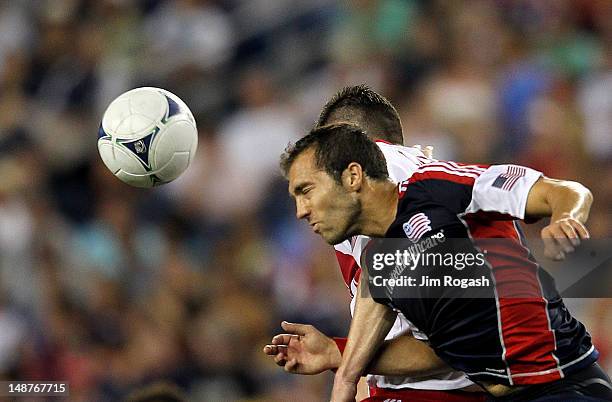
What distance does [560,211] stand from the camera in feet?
9.64

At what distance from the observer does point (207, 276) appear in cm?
674

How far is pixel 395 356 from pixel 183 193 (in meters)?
3.53

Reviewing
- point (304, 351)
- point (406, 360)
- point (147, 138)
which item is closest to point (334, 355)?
point (304, 351)

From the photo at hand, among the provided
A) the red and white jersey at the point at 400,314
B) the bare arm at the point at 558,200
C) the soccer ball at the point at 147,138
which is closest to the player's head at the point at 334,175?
the red and white jersey at the point at 400,314

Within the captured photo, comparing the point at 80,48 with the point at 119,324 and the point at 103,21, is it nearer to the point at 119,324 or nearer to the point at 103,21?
the point at 103,21

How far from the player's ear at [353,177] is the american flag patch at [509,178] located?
580mm

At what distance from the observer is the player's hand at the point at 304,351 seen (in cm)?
388

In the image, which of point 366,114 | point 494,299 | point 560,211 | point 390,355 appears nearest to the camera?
point 560,211

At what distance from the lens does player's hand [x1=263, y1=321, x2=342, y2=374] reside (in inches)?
153

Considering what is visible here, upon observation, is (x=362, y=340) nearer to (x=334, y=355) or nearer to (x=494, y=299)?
(x=334, y=355)

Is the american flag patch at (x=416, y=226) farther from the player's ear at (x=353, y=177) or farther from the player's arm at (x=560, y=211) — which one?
the player's arm at (x=560, y=211)

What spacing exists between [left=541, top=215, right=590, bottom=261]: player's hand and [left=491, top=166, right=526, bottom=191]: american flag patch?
557 millimetres

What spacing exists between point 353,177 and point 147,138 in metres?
1.61

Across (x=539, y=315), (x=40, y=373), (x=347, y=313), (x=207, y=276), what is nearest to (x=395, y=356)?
(x=539, y=315)
